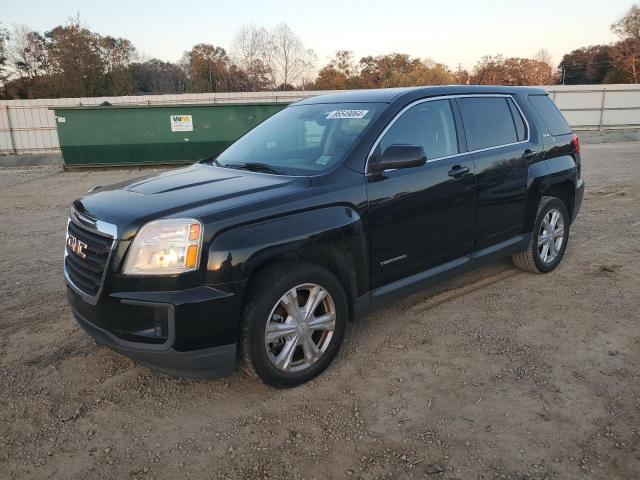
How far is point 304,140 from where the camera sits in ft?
12.3

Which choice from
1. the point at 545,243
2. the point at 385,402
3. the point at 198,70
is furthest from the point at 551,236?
the point at 198,70

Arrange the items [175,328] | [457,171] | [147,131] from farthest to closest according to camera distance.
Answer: [147,131], [457,171], [175,328]

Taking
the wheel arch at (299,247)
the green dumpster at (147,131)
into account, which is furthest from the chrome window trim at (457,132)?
the green dumpster at (147,131)

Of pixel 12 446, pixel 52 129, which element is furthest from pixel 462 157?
pixel 52 129

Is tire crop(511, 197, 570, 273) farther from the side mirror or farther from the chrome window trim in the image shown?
the side mirror

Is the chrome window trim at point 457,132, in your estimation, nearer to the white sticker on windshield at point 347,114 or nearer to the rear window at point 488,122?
the rear window at point 488,122

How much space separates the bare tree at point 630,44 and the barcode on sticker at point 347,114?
205 ft

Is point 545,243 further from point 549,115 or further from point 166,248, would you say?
point 166,248

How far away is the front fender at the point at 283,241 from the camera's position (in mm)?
2639

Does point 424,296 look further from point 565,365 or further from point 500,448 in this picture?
point 500,448

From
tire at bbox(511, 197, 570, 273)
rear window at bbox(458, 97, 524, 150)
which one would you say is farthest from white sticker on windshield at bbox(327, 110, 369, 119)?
tire at bbox(511, 197, 570, 273)

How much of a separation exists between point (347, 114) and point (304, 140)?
373 mm

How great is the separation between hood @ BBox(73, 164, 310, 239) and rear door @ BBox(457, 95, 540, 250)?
1.68 m

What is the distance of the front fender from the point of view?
2.64 m
